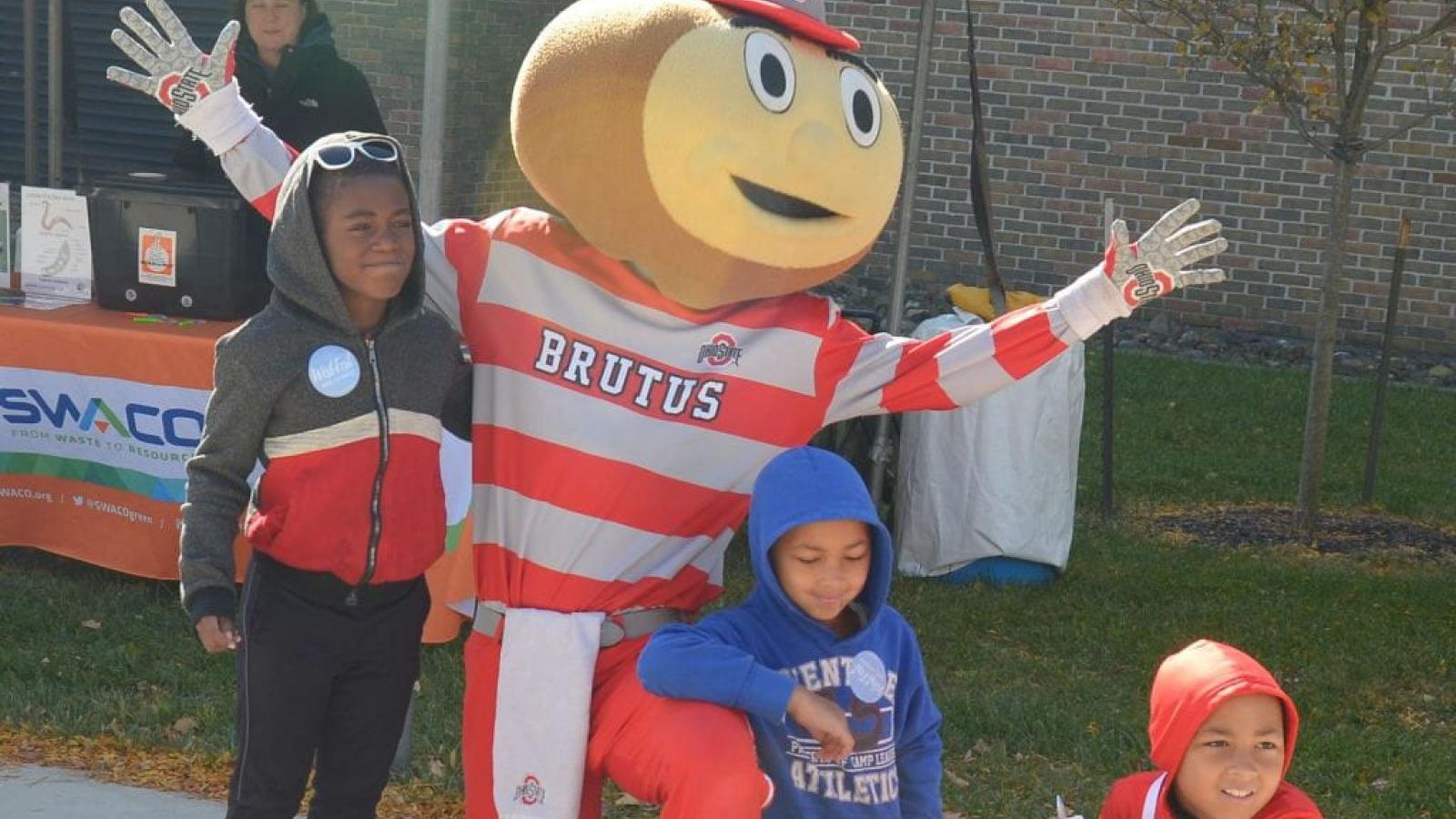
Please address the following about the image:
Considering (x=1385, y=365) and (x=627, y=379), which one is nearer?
(x=627, y=379)

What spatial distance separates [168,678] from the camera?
5.17m

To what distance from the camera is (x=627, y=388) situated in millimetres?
3320

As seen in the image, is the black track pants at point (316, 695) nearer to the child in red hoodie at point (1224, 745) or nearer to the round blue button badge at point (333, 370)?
the round blue button badge at point (333, 370)

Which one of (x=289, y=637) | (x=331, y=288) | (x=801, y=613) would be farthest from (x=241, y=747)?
(x=801, y=613)

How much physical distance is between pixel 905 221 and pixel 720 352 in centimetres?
284

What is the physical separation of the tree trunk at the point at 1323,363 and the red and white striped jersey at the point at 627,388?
13.2 feet

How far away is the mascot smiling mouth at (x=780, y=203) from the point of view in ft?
10.7

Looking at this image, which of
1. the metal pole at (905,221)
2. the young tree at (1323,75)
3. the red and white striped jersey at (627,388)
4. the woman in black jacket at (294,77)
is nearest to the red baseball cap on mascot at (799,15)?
the red and white striped jersey at (627,388)

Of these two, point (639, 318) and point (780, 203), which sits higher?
point (780, 203)

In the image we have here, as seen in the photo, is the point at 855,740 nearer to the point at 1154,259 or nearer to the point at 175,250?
the point at 1154,259

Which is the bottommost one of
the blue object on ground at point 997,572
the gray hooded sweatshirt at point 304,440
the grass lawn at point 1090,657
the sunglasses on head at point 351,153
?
the grass lawn at point 1090,657

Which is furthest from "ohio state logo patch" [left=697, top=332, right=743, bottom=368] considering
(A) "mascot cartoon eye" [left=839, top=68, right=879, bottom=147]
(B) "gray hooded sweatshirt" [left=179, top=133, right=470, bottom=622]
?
(B) "gray hooded sweatshirt" [left=179, top=133, right=470, bottom=622]

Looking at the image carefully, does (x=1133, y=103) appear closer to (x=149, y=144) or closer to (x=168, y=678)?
(x=149, y=144)

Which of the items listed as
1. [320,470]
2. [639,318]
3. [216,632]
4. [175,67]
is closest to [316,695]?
[216,632]
